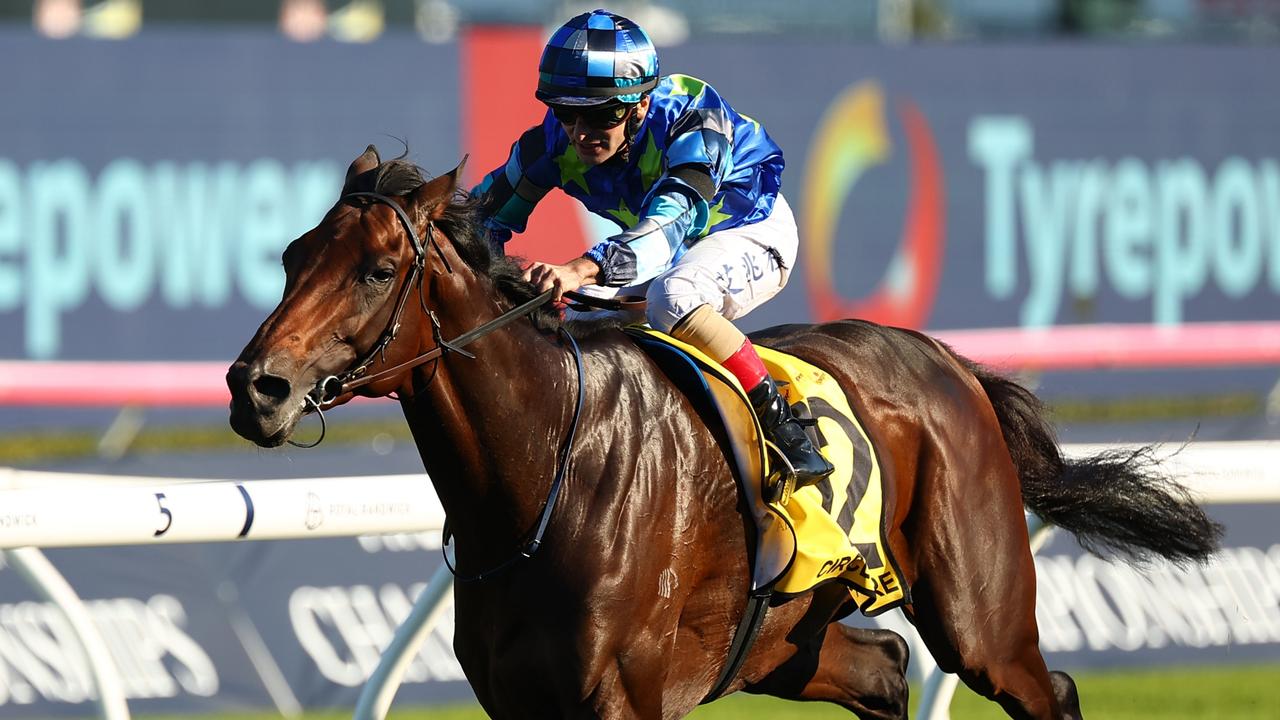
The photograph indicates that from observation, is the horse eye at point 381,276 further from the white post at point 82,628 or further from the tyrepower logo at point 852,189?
the tyrepower logo at point 852,189

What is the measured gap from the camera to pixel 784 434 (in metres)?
3.99

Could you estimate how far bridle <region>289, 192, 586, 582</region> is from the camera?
3.33 meters

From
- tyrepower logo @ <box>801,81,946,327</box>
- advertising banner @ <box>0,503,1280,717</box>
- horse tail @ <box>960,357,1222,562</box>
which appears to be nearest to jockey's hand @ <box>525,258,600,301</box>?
horse tail @ <box>960,357,1222,562</box>

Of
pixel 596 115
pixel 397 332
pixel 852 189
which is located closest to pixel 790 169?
pixel 852 189

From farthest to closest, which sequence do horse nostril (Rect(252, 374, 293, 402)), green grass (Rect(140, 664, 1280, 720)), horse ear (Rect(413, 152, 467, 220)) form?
green grass (Rect(140, 664, 1280, 720))
horse ear (Rect(413, 152, 467, 220))
horse nostril (Rect(252, 374, 293, 402))

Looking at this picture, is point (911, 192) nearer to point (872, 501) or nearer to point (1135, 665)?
point (1135, 665)

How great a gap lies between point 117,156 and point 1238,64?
7.52 metres

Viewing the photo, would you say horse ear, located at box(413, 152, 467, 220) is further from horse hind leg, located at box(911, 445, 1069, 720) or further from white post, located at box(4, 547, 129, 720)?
horse hind leg, located at box(911, 445, 1069, 720)

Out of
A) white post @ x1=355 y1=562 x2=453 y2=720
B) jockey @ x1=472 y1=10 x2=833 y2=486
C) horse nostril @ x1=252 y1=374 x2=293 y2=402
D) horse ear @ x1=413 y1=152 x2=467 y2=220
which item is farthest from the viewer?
white post @ x1=355 y1=562 x2=453 y2=720

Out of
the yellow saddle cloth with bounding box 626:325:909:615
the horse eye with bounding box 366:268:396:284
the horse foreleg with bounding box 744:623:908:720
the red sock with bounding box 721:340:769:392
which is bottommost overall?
the horse foreleg with bounding box 744:623:908:720

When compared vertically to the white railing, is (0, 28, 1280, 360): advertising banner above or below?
below

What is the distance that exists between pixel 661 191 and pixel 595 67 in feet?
1.01

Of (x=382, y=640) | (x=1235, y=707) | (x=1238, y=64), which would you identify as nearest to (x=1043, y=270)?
(x=1238, y=64)

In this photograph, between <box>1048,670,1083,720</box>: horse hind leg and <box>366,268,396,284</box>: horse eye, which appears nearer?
<box>366,268,396,284</box>: horse eye
